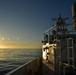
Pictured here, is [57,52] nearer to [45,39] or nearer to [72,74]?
[72,74]

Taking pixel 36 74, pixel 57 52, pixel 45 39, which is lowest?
pixel 36 74

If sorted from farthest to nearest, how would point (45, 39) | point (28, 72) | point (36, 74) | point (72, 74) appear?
point (45, 39) → point (36, 74) → point (28, 72) → point (72, 74)

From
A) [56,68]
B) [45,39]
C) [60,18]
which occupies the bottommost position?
[56,68]

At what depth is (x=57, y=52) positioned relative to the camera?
33.8 feet

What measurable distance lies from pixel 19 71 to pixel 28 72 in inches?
100

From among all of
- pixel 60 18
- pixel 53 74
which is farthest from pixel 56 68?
pixel 60 18

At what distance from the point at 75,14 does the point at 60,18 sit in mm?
12525

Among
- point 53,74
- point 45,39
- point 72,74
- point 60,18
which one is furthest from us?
point 60,18

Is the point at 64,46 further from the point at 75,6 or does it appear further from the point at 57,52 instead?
the point at 75,6

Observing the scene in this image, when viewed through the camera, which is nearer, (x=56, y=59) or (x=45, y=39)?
(x=56, y=59)

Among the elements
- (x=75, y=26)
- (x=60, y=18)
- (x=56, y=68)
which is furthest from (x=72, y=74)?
(x=60, y=18)

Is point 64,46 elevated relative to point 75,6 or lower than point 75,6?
lower

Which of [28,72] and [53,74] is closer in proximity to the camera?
[53,74]

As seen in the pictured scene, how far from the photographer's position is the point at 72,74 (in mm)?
10203
